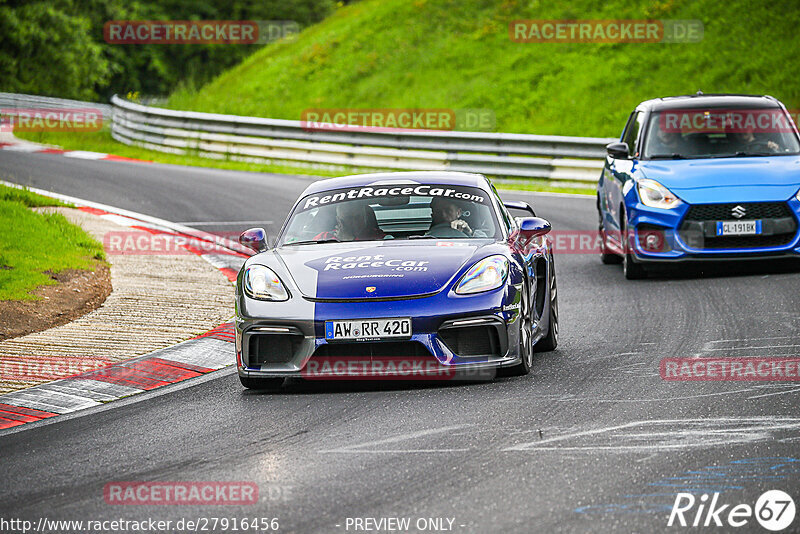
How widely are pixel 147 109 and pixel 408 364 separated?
23.1m

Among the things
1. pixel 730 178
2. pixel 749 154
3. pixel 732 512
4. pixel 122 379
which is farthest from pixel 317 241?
pixel 749 154

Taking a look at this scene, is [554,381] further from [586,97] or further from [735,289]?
[586,97]

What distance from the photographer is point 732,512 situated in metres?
4.96

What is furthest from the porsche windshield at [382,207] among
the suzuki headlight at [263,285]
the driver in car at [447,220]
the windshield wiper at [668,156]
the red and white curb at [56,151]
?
the red and white curb at [56,151]

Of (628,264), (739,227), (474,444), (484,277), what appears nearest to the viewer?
(474,444)

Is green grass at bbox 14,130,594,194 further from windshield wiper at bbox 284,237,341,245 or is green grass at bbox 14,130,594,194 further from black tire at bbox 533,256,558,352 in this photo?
windshield wiper at bbox 284,237,341,245

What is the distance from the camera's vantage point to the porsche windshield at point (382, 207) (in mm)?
8680

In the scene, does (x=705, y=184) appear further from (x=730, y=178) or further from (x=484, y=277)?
(x=484, y=277)

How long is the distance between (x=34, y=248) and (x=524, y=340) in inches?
265

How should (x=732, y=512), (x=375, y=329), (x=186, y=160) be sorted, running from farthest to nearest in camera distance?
(x=186, y=160) < (x=375, y=329) < (x=732, y=512)

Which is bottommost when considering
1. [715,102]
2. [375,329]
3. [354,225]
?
[375,329]

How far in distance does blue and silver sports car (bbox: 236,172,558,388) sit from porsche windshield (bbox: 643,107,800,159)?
15.1 feet

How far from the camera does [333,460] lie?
600cm

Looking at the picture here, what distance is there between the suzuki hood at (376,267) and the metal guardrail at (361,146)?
44.0 feet
